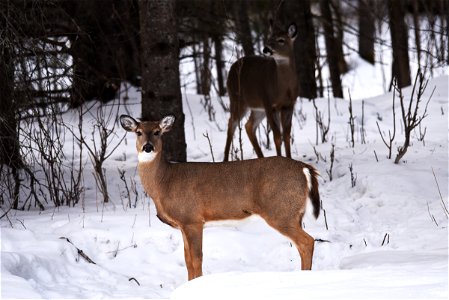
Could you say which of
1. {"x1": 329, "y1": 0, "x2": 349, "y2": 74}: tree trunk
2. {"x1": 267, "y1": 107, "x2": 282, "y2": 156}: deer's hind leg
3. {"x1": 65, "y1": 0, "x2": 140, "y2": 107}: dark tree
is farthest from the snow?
{"x1": 329, "y1": 0, "x2": 349, "y2": 74}: tree trunk

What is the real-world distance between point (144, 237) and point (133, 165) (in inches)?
120

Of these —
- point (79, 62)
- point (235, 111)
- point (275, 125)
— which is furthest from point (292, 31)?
point (79, 62)

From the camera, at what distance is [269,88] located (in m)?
10.1

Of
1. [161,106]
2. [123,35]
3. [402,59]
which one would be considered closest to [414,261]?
[161,106]

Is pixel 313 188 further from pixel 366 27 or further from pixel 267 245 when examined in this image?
pixel 366 27

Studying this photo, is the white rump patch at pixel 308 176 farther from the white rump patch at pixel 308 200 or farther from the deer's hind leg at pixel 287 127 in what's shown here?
the deer's hind leg at pixel 287 127

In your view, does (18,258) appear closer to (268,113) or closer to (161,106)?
(161,106)

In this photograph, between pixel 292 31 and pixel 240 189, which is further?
pixel 292 31

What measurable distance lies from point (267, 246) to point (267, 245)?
2 centimetres

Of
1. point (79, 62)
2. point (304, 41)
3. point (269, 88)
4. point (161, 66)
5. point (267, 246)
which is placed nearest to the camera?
point (267, 246)

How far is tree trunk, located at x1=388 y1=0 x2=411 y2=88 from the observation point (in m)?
14.9

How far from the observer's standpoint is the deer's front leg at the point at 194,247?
6.56 metres

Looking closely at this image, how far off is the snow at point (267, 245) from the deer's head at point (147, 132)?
32.4 inches

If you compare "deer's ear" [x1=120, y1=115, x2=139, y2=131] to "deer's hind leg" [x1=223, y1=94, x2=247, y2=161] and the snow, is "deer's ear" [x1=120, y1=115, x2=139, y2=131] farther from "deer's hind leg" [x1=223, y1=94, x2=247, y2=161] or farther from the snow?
"deer's hind leg" [x1=223, y1=94, x2=247, y2=161]
